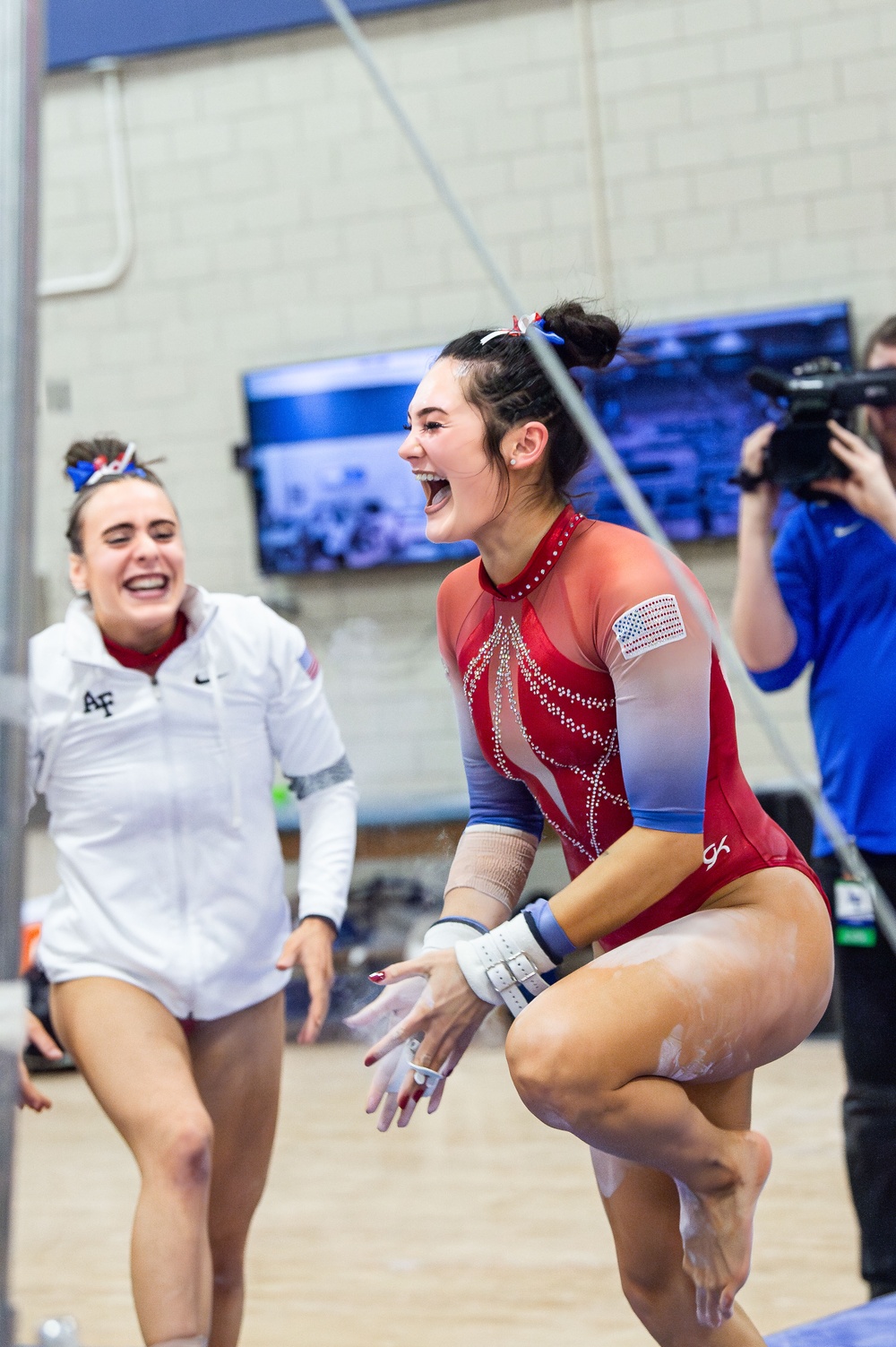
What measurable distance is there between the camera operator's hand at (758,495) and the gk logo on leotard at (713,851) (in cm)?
72

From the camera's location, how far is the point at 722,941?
61.5 inches

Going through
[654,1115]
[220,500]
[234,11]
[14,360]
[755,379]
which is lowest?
[654,1115]

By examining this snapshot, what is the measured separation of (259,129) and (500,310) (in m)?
1.18

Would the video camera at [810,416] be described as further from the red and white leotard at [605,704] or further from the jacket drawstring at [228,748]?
the jacket drawstring at [228,748]

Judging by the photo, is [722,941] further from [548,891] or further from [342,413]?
[342,413]

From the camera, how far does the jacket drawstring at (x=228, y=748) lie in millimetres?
2146

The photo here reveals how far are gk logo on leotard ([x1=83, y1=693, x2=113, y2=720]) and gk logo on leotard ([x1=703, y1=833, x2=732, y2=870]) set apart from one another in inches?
36.1

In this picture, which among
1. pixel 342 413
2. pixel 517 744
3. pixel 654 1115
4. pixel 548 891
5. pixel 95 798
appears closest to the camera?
pixel 654 1115

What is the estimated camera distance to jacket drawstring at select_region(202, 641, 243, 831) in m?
2.15

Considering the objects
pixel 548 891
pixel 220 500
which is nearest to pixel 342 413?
pixel 220 500

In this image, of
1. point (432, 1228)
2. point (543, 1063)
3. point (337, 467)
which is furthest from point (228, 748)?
point (337, 467)

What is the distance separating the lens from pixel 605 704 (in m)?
1.59

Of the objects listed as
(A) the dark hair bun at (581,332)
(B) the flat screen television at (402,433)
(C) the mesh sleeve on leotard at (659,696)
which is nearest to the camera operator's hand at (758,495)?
(A) the dark hair bun at (581,332)

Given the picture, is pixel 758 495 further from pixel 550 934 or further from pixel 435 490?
pixel 550 934
